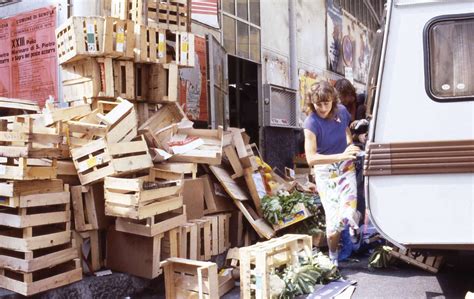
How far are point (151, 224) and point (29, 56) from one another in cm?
443

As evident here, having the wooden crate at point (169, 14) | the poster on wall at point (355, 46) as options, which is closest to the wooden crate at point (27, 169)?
the wooden crate at point (169, 14)

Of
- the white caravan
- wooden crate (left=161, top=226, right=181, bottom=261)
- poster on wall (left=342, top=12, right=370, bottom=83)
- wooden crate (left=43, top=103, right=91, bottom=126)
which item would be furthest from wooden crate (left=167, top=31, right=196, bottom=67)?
poster on wall (left=342, top=12, right=370, bottom=83)

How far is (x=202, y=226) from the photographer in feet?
18.0

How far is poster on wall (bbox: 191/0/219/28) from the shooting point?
353 inches

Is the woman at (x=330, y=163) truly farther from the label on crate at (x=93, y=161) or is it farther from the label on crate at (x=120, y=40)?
the label on crate at (x=120, y=40)

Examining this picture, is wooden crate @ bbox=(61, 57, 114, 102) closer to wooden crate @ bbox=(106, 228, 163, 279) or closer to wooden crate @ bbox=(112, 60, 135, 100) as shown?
wooden crate @ bbox=(112, 60, 135, 100)

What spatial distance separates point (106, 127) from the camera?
4688 millimetres

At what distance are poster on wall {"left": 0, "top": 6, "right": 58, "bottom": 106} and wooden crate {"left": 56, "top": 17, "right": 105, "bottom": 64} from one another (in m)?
1.88

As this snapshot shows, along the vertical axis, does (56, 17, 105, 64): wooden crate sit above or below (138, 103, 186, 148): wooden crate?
above

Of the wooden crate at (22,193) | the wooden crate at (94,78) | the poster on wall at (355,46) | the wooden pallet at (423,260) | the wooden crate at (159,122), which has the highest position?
the poster on wall at (355,46)

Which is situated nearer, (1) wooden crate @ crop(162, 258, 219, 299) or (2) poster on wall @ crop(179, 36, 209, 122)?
(1) wooden crate @ crop(162, 258, 219, 299)

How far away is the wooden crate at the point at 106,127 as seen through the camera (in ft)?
15.6

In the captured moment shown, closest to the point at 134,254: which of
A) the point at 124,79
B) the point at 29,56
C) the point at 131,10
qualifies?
the point at 124,79

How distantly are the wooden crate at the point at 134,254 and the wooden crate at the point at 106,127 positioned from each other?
954 millimetres
